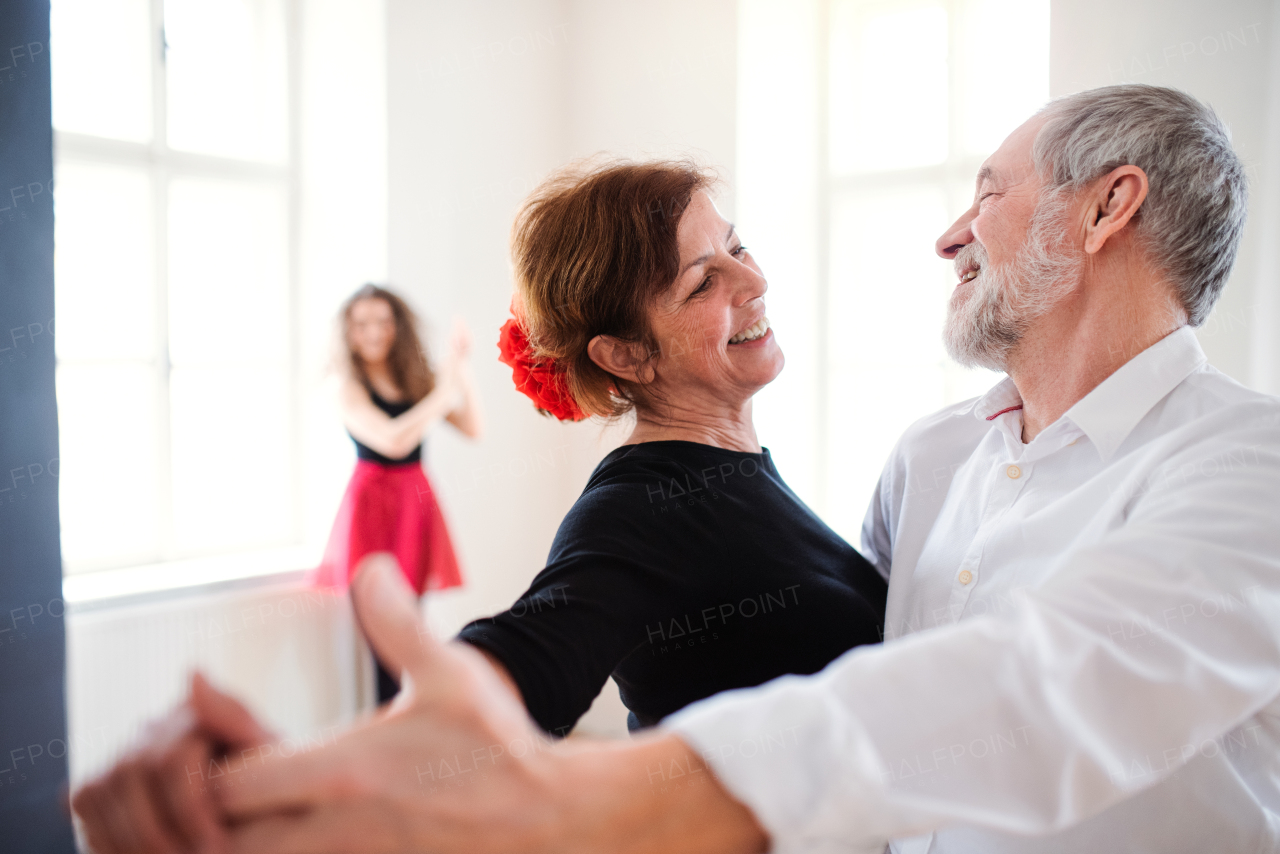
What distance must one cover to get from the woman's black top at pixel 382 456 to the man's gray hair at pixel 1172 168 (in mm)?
2859

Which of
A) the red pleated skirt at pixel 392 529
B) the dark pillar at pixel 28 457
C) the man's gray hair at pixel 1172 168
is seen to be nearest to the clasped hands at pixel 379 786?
the man's gray hair at pixel 1172 168

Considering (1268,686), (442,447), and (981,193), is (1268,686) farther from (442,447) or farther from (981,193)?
(442,447)

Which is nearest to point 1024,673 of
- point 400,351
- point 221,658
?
point 400,351

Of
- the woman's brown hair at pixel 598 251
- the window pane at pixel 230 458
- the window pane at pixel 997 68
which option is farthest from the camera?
the window pane at pixel 230 458

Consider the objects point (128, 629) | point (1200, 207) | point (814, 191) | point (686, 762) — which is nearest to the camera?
point (686, 762)

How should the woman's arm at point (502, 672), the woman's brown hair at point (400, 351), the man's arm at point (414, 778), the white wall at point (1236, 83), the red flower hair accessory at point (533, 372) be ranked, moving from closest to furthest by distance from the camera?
the man's arm at point (414, 778) → the woman's arm at point (502, 672) → the red flower hair accessory at point (533, 372) → the white wall at point (1236, 83) → the woman's brown hair at point (400, 351)

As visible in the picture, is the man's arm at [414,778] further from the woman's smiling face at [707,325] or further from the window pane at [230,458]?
the window pane at [230,458]

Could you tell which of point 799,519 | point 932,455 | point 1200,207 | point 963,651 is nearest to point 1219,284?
point 1200,207

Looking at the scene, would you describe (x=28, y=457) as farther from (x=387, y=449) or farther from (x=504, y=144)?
(x=504, y=144)

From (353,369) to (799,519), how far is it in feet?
8.97

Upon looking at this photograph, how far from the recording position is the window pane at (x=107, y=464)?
136 inches

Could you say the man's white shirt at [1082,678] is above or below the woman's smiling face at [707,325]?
below

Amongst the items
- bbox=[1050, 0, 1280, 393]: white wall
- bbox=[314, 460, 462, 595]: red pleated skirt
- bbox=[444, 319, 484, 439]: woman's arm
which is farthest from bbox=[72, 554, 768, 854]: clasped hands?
bbox=[444, 319, 484, 439]: woman's arm

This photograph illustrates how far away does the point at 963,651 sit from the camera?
0.56 metres
